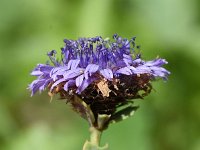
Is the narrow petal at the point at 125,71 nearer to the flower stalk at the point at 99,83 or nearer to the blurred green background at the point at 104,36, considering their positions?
the flower stalk at the point at 99,83

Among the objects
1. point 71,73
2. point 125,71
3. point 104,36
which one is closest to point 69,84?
point 71,73

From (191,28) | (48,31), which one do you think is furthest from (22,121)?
(191,28)

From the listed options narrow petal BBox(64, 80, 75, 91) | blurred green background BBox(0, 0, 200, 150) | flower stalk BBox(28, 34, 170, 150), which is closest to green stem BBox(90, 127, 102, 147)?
flower stalk BBox(28, 34, 170, 150)

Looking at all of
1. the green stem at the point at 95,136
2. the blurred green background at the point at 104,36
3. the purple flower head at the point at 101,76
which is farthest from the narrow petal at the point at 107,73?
the blurred green background at the point at 104,36

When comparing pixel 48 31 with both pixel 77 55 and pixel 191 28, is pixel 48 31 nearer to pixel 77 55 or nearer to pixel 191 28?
pixel 191 28

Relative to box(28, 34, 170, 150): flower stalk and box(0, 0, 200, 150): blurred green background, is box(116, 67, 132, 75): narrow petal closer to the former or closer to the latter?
box(28, 34, 170, 150): flower stalk

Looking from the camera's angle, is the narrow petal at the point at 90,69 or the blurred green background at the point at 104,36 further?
the blurred green background at the point at 104,36
